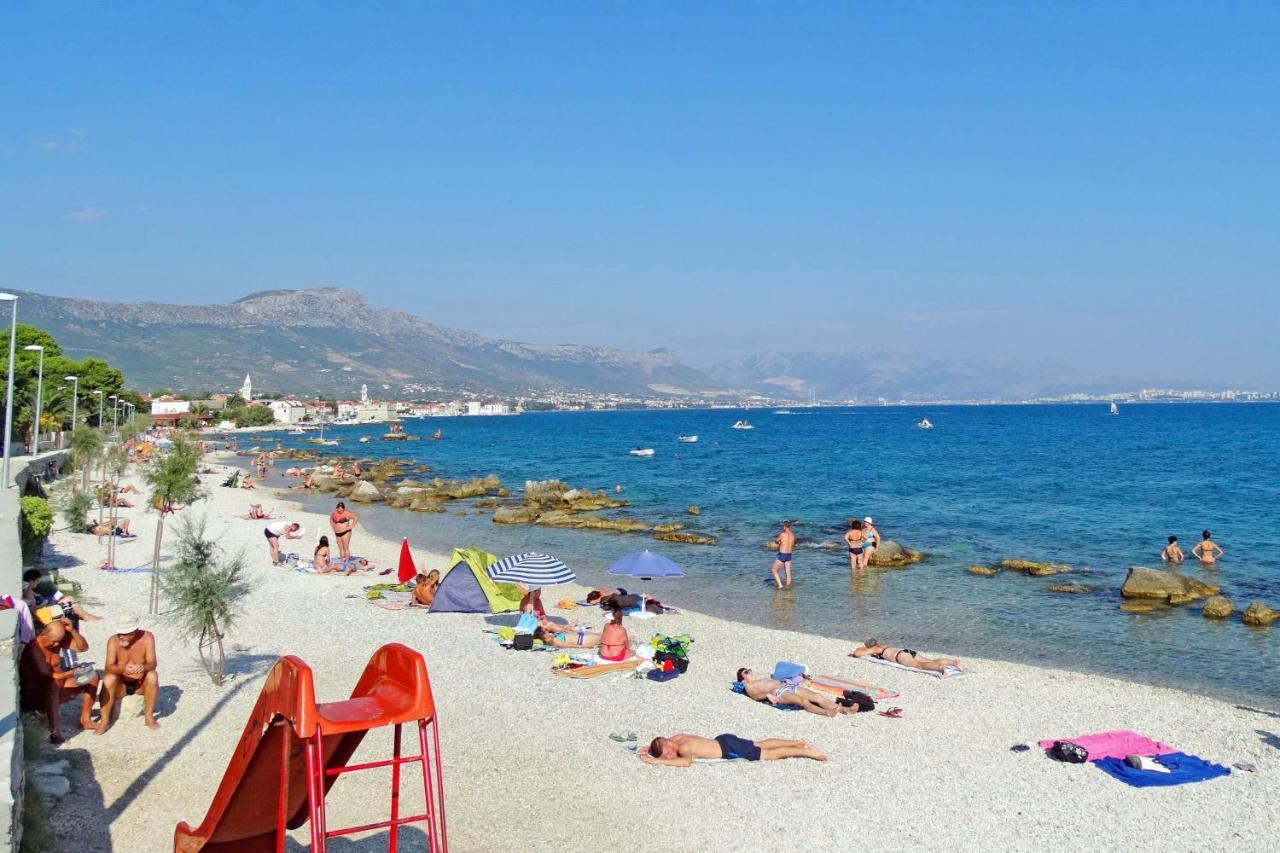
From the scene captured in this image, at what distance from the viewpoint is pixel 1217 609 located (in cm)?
1952

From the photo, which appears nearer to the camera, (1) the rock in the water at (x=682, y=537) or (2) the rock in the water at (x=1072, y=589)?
(2) the rock in the water at (x=1072, y=589)

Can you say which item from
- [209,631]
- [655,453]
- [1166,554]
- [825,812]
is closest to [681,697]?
[825,812]

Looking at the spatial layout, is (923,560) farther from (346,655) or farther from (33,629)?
(33,629)

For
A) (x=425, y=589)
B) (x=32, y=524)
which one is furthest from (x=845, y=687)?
(x=32, y=524)

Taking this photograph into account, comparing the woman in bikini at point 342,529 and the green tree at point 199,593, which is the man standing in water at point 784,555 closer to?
the woman in bikini at point 342,529

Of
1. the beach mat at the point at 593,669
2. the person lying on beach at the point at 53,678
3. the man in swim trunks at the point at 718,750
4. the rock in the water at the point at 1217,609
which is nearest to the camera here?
the person lying on beach at the point at 53,678

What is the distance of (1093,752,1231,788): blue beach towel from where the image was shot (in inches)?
402

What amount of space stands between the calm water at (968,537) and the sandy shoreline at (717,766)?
116 inches

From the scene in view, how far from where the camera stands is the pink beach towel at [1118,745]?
35.9 ft

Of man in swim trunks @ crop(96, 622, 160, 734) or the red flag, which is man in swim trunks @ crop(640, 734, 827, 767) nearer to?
man in swim trunks @ crop(96, 622, 160, 734)

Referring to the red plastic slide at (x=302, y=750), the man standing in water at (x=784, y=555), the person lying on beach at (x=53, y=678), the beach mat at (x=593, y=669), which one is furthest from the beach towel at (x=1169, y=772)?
the man standing in water at (x=784, y=555)

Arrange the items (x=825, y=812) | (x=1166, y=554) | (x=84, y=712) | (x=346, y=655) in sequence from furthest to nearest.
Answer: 1. (x=1166, y=554)
2. (x=346, y=655)
3. (x=84, y=712)
4. (x=825, y=812)

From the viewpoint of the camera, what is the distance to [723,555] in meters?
28.0

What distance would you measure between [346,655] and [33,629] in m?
4.82
